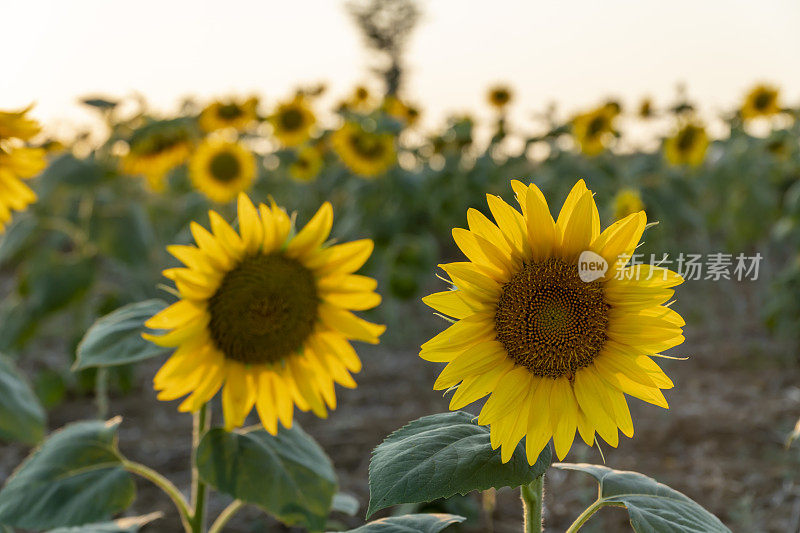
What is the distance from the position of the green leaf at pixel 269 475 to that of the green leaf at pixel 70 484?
222mm

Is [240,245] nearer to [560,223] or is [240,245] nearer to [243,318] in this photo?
[243,318]

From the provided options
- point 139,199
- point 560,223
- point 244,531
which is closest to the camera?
point 560,223

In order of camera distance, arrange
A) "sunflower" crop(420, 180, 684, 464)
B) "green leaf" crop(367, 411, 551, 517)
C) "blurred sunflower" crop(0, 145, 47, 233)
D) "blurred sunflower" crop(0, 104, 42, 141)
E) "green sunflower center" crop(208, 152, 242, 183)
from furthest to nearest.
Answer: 1. "green sunflower center" crop(208, 152, 242, 183)
2. "blurred sunflower" crop(0, 145, 47, 233)
3. "blurred sunflower" crop(0, 104, 42, 141)
4. "sunflower" crop(420, 180, 684, 464)
5. "green leaf" crop(367, 411, 551, 517)

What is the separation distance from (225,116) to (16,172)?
127 inches

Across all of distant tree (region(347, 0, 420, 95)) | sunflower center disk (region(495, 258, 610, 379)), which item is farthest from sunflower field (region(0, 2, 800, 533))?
distant tree (region(347, 0, 420, 95))

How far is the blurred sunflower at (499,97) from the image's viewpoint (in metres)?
A: 5.95

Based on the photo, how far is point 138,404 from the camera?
3.42 metres

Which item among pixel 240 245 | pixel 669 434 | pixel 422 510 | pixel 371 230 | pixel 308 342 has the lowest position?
pixel 422 510

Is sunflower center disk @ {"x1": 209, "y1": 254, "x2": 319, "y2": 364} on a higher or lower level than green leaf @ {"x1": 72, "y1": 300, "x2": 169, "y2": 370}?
higher

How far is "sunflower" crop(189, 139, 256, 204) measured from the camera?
446 cm

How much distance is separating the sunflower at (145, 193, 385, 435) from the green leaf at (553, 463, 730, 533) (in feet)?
1.42

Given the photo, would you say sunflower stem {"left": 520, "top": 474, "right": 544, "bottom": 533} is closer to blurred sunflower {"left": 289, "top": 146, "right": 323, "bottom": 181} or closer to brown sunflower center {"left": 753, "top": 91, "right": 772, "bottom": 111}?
blurred sunflower {"left": 289, "top": 146, "right": 323, "bottom": 181}

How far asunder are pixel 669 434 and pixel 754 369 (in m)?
1.04

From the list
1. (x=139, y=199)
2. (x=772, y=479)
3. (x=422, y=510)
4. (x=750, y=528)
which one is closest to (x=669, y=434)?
(x=772, y=479)
